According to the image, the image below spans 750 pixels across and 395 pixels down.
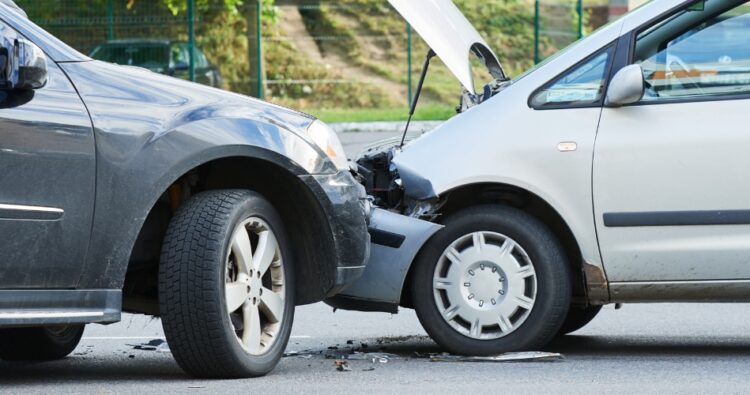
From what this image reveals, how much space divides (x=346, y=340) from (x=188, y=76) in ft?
64.5

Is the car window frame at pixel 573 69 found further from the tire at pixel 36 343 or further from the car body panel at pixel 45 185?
the tire at pixel 36 343

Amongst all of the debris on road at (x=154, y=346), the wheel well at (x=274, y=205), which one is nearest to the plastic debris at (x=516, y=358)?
the wheel well at (x=274, y=205)

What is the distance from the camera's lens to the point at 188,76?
88.9 ft

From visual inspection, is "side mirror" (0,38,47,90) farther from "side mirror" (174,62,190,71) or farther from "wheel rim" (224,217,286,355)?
"side mirror" (174,62,190,71)

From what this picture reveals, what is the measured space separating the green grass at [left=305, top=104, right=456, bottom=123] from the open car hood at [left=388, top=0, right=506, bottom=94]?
1975 cm

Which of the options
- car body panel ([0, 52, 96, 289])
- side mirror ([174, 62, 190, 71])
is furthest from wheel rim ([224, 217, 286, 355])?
side mirror ([174, 62, 190, 71])

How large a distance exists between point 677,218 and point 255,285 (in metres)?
1.93

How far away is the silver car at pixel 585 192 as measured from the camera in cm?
671

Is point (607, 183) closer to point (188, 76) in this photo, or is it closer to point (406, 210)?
point (406, 210)

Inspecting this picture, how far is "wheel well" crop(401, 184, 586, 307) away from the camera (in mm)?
7008

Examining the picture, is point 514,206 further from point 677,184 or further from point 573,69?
point 677,184

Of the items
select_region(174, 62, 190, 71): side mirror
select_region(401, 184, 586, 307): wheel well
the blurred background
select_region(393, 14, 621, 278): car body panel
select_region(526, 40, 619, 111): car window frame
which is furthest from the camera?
select_region(174, 62, 190, 71): side mirror

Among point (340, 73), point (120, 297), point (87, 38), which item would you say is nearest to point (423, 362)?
point (120, 297)

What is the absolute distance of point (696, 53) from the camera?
22.8 feet
